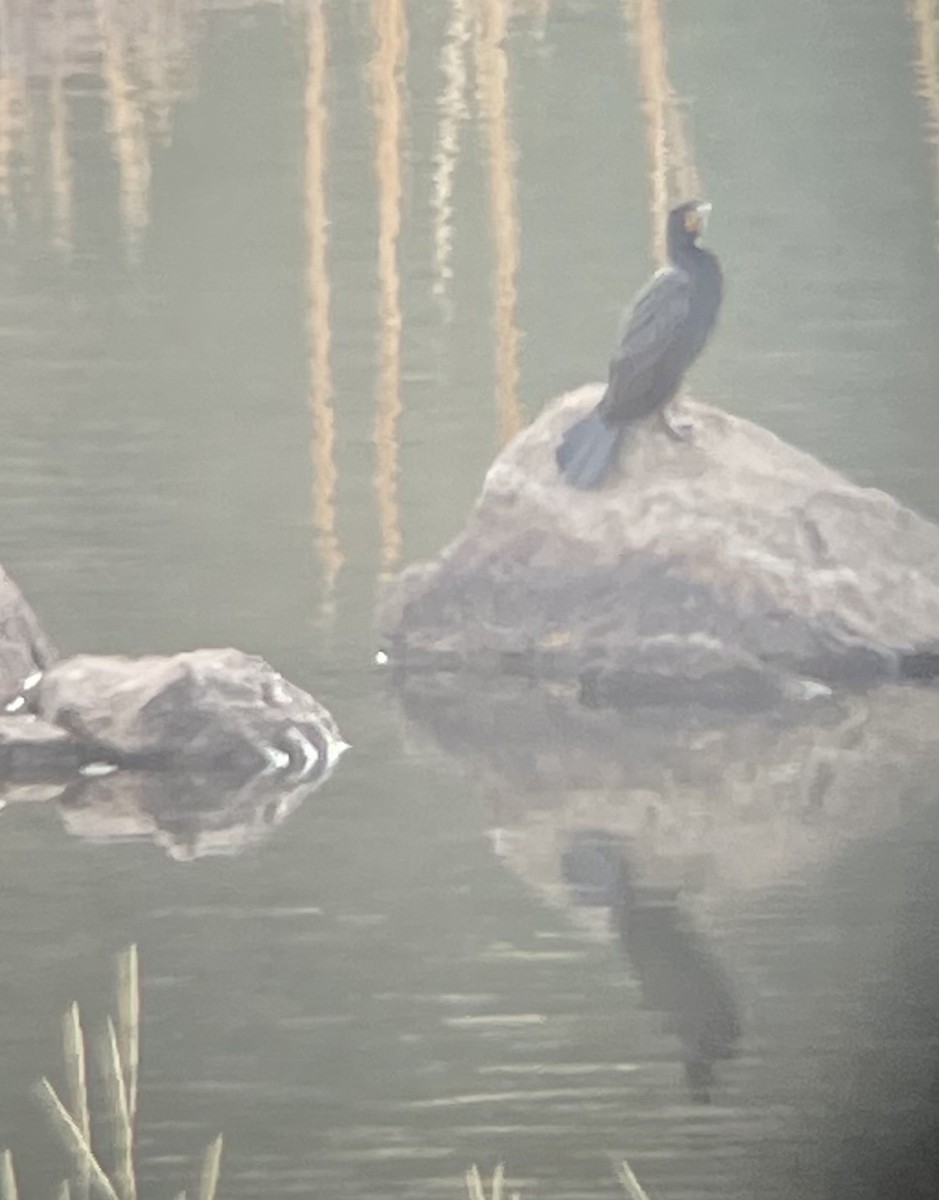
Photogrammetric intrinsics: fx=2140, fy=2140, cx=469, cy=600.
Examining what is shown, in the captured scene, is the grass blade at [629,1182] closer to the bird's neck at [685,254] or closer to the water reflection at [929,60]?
the bird's neck at [685,254]

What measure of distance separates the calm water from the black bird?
0.03 metres

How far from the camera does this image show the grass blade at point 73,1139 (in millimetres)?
2264

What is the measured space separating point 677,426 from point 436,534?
31 centimetres

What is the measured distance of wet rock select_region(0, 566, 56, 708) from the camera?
94.2 inches

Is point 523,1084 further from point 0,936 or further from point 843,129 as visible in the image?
point 843,129

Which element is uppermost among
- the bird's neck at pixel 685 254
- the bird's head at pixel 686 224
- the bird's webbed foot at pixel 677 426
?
the bird's head at pixel 686 224

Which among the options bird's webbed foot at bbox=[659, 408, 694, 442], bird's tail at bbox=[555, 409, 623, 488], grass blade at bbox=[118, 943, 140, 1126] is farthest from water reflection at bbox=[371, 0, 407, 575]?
grass blade at bbox=[118, 943, 140, 1126]

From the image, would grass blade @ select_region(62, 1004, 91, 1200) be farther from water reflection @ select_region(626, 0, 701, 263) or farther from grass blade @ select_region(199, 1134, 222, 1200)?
water reflection @ select_region(626, 0, 701, 263)

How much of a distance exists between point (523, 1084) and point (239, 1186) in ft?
1.05

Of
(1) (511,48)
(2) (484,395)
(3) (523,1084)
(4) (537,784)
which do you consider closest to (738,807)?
(4) (537,784)

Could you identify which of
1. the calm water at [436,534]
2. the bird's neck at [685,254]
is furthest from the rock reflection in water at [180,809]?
the bird's neck at [685,254]

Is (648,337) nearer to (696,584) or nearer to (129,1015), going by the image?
(696,584)

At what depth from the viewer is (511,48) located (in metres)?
2.48

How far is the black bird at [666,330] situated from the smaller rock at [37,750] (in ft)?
2.13
